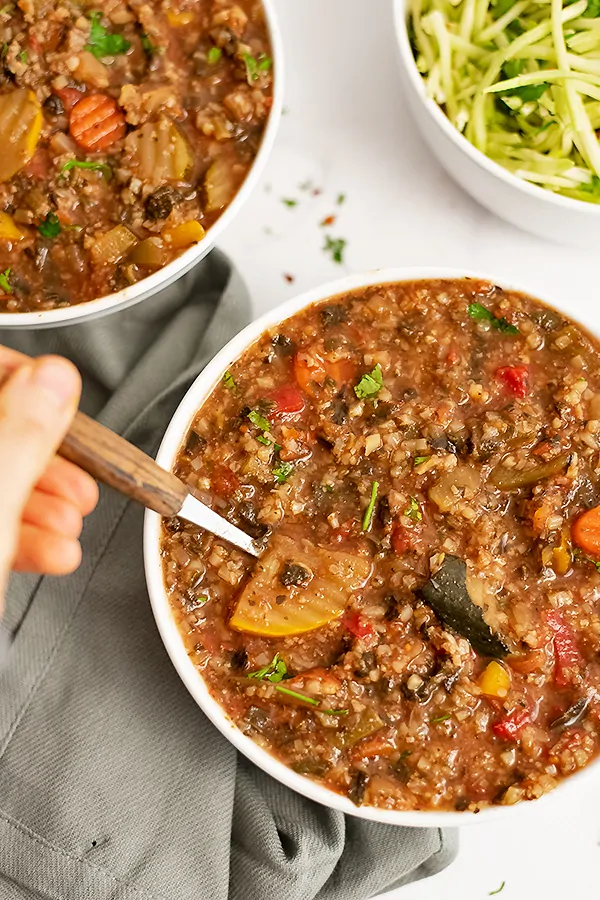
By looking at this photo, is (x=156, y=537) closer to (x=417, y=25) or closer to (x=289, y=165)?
(x=289, y=165)

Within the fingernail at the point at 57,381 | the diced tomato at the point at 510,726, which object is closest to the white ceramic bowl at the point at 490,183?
the diced tomato at the point at 510,726

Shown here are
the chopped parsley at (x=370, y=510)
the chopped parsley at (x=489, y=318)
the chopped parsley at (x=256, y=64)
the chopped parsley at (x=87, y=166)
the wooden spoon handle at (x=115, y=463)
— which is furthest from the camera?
the chopped parsley at (x=256, y=64)

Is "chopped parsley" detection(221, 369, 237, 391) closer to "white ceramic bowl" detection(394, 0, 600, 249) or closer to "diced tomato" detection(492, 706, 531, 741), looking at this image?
"white ceramic bowl" detection(394, 0, 600, 249)

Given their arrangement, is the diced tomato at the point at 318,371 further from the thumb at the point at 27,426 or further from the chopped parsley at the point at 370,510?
the thumb at the point at 27,426

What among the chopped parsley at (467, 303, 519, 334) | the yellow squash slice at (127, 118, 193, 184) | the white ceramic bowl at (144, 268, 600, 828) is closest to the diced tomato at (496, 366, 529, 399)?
the chopped parsley at (467, 303, 519, 334)

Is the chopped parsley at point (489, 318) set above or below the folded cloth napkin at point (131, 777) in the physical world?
above

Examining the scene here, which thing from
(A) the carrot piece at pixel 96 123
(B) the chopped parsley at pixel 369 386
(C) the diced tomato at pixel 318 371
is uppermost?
(A) the carrot piece at pixel 96 123
